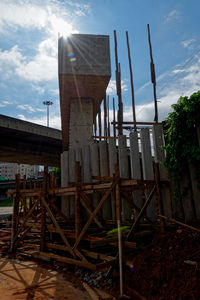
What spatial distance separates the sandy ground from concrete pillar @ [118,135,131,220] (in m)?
2.61

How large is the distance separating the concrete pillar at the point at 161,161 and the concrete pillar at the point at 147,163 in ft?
0.75

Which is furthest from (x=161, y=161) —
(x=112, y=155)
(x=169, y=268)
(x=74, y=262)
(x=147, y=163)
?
(x=74, y=262)

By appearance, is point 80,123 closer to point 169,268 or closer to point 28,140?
point 169,268

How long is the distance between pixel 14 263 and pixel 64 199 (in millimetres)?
3142

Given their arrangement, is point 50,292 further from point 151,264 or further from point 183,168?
point 183,168

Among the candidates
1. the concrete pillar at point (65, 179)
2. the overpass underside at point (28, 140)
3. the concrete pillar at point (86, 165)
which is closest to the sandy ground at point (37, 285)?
the concrete pillar at point (65, 179)

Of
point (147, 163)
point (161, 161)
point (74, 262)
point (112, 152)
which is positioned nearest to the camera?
point (74, 262)

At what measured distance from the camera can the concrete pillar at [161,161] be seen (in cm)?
623

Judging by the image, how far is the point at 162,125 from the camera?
6.79 meters

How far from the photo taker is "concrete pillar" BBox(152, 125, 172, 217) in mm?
6234

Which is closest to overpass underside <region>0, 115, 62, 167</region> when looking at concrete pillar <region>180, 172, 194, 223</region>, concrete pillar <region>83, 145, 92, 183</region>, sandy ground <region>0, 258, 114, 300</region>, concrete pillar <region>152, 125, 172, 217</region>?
concrete pillar <region>83, 145, 92, 183</region>

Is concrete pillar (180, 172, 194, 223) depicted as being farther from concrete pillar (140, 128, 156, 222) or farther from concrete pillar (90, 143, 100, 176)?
concrete pillar (90, 143, 100, 176)

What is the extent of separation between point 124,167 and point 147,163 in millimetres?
913

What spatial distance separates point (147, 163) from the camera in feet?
22.1
